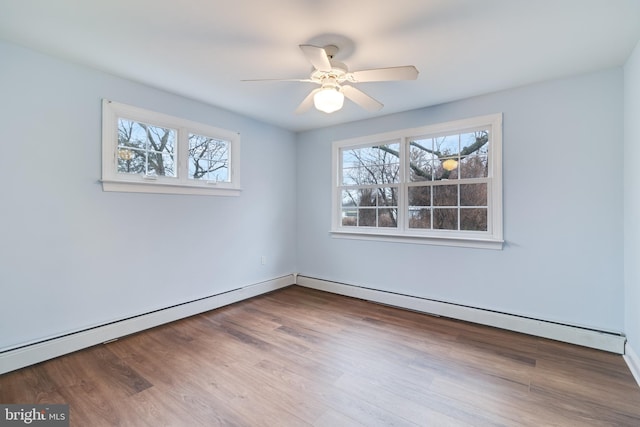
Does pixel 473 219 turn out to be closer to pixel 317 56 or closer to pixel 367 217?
pixel 367 217

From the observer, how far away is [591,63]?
7.73 ft

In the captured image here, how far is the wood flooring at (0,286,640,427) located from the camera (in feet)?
5.54

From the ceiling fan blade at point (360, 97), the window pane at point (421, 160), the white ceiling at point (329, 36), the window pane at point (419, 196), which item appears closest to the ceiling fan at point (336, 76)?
the ceiling fan blade at point (360, 97)

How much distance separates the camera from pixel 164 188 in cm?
300

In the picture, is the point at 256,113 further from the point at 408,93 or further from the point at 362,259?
the point at 362,259

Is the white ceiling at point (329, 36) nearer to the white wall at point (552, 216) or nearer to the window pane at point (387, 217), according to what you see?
the white wall at point (552, 216)

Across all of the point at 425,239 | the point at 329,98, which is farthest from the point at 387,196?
the point at 329,98

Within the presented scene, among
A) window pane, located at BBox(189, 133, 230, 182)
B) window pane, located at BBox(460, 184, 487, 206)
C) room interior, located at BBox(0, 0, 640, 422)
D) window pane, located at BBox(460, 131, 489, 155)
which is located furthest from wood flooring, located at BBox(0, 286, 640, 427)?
window pane, located at BBox(460, 131, 489, 155)

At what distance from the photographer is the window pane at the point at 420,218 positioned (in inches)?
137

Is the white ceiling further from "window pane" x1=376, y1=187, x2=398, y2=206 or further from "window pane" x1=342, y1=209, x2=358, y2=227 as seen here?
"window pane" x1=342, y1=209, x2=358, y2=227

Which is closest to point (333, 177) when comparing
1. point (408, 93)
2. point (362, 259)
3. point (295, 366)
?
point (362, 259)

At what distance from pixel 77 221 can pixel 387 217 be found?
327 centimetres

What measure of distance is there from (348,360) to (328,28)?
247 centimetres

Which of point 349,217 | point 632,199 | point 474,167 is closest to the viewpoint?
point 632,199
